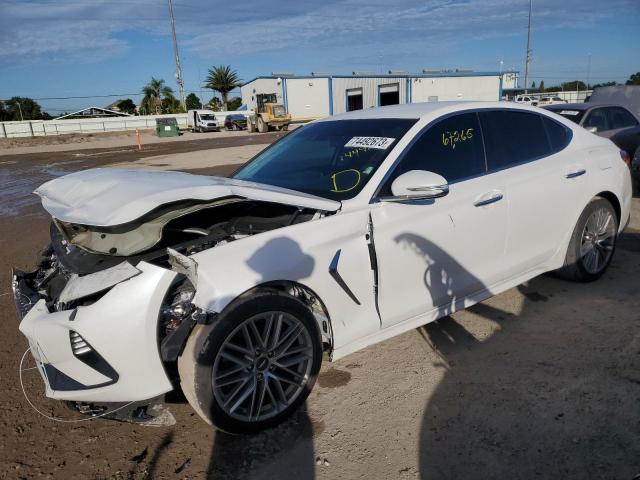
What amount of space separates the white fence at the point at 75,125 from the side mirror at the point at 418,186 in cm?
4900

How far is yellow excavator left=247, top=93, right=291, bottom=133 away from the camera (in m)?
38.0

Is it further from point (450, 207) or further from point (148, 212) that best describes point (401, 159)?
point (148, 212)

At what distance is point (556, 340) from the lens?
11.6 ft

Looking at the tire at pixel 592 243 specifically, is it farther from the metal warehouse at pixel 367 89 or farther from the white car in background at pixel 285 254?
the metal warehouse at pixel 367 89

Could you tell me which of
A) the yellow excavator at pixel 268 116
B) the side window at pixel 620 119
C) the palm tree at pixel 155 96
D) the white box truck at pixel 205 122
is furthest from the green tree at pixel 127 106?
the side window at pixel 620 119

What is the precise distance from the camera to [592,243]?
4305 mm

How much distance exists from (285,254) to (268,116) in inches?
1451

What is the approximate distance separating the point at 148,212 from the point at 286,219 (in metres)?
0.77

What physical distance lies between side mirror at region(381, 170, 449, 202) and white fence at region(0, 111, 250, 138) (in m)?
49.0

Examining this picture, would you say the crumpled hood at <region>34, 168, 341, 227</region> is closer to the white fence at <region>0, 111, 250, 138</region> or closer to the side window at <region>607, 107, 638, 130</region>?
the side window at <region>607, 107, 638, 130</region>

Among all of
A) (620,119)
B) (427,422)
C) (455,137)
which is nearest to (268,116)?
(620,119)

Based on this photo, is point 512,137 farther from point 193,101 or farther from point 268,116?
point 193,101

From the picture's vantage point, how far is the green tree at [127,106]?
7600 centimetres

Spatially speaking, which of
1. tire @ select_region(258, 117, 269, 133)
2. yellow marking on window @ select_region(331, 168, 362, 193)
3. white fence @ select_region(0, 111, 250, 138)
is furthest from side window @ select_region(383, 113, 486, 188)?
white fence @ select_region(0, 111, 250, 138)
